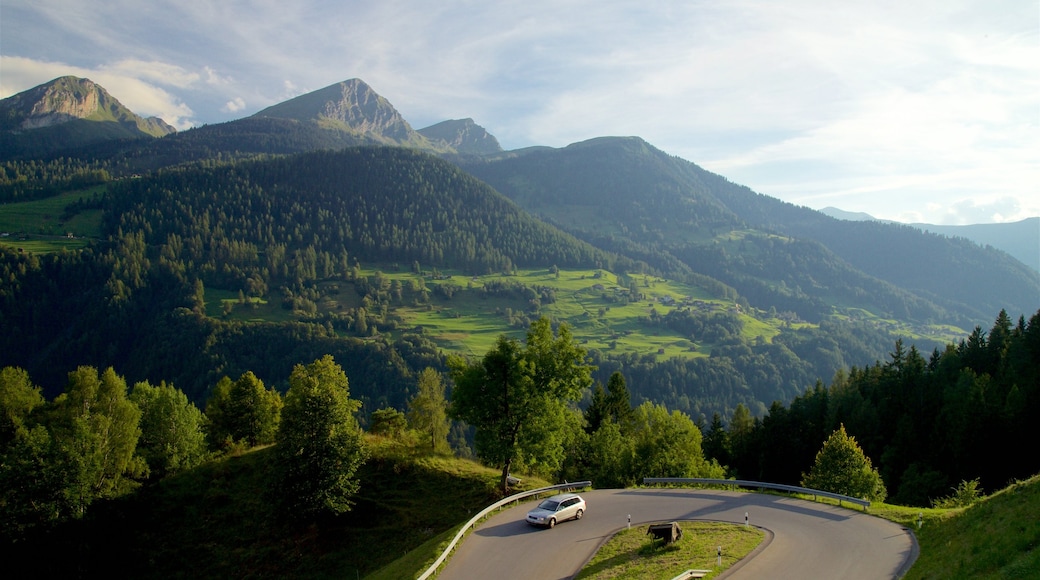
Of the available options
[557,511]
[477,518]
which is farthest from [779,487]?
[477,518]

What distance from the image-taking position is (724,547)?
941 inches

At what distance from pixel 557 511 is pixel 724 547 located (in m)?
9.21

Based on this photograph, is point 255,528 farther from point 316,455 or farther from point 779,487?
point 779,487

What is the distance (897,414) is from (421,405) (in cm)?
6066

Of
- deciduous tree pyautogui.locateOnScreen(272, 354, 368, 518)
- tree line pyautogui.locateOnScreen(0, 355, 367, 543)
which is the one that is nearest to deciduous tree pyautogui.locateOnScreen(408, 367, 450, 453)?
tree line pyautogui.locateOnScreen(0, 355, 367, 543)

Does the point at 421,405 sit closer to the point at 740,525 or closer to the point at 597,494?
the point at 597,494

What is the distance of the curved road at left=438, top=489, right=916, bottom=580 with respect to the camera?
21.7 meters

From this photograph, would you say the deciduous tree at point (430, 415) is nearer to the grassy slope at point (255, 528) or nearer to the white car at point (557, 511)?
the grassy slope at point (255, 528)

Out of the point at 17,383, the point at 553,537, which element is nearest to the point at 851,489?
the point at 553,537

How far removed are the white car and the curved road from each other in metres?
0.39

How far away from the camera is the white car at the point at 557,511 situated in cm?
2950

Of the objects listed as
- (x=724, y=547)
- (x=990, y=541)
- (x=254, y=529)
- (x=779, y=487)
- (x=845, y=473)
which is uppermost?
(x=990, y=541)

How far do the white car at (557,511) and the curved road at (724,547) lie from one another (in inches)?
15.2

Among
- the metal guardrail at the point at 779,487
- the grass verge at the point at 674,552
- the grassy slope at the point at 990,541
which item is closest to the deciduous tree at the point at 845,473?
the metal guardrail at the point at 779,487
